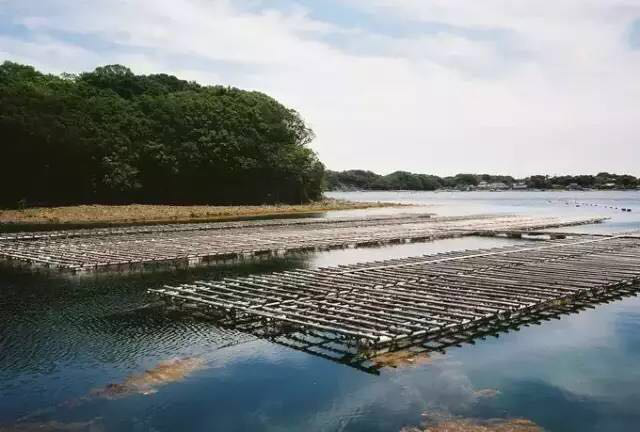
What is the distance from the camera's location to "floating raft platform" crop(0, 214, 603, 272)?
3584cm

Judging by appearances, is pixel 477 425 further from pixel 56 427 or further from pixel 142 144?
pixel 142 144

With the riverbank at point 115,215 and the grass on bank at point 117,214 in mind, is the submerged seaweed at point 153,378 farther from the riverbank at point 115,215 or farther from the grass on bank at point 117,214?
the grass on bank at point 117,214

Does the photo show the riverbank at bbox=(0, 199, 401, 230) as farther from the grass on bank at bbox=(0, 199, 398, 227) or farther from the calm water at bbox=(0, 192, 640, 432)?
the calm water at bbox=(0, 192, 640, 432)

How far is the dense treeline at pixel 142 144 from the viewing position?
7606cm

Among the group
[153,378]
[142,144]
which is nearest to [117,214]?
[142,144]

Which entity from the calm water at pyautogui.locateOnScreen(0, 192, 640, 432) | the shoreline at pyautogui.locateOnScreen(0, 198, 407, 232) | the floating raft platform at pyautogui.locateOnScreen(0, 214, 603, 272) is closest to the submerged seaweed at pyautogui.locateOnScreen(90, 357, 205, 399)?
the calm water at pyautogui.locateOnScreen(0, 192, 640, 432)

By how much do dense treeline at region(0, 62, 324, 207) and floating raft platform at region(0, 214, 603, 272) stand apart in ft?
92.1

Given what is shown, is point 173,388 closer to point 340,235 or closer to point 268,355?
point 268,355

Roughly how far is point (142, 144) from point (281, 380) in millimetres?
75857

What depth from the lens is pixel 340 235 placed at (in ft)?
173

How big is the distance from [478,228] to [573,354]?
4346 cm

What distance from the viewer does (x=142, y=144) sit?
87000mm

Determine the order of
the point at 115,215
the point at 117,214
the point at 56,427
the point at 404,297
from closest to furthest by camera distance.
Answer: the point at 56,427 < the point at 404,297 < the point at 115,215 < the point at 117,214

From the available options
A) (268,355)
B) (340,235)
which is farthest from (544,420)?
(340,235)
